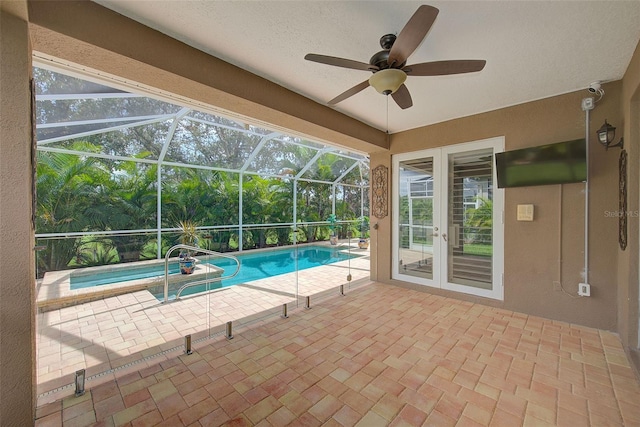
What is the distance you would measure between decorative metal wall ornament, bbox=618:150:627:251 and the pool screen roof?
3.96 meters

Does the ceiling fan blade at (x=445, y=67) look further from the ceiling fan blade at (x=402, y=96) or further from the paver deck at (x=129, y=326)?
the paver deck at (x=129, y=326)

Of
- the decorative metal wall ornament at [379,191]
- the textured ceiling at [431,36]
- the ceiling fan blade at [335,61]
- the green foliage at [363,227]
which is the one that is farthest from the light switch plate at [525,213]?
the green foliage at [363,227]

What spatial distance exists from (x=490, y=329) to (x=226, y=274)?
365cm

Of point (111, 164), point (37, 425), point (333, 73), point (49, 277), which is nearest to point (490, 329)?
point (333, 73)

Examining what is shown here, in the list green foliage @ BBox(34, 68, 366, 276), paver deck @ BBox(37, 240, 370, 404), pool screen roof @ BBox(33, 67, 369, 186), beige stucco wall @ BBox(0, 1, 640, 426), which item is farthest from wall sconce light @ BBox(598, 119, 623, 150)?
green foliage @ BBox(34, 68, 366, 276)

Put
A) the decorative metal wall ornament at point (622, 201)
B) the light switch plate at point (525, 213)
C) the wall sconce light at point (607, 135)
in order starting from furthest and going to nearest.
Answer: the light switch plate at point (525, 213) → the wall sconce light at point (607, 135) → the decorative metal wall ornament at point (622, 201)

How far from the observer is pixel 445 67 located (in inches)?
79.5

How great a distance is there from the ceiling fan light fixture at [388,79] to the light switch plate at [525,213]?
275 cm

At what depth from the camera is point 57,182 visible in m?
5.41

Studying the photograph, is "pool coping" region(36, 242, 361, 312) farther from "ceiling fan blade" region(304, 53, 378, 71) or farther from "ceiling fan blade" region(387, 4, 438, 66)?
"ceiling fan blade" region(387, 4, 438, 66)

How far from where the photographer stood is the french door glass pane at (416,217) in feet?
14.8

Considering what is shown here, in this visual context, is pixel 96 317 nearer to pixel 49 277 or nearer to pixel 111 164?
pixel 49 277

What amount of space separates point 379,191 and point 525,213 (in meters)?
2.32

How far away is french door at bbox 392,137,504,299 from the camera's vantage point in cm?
389
